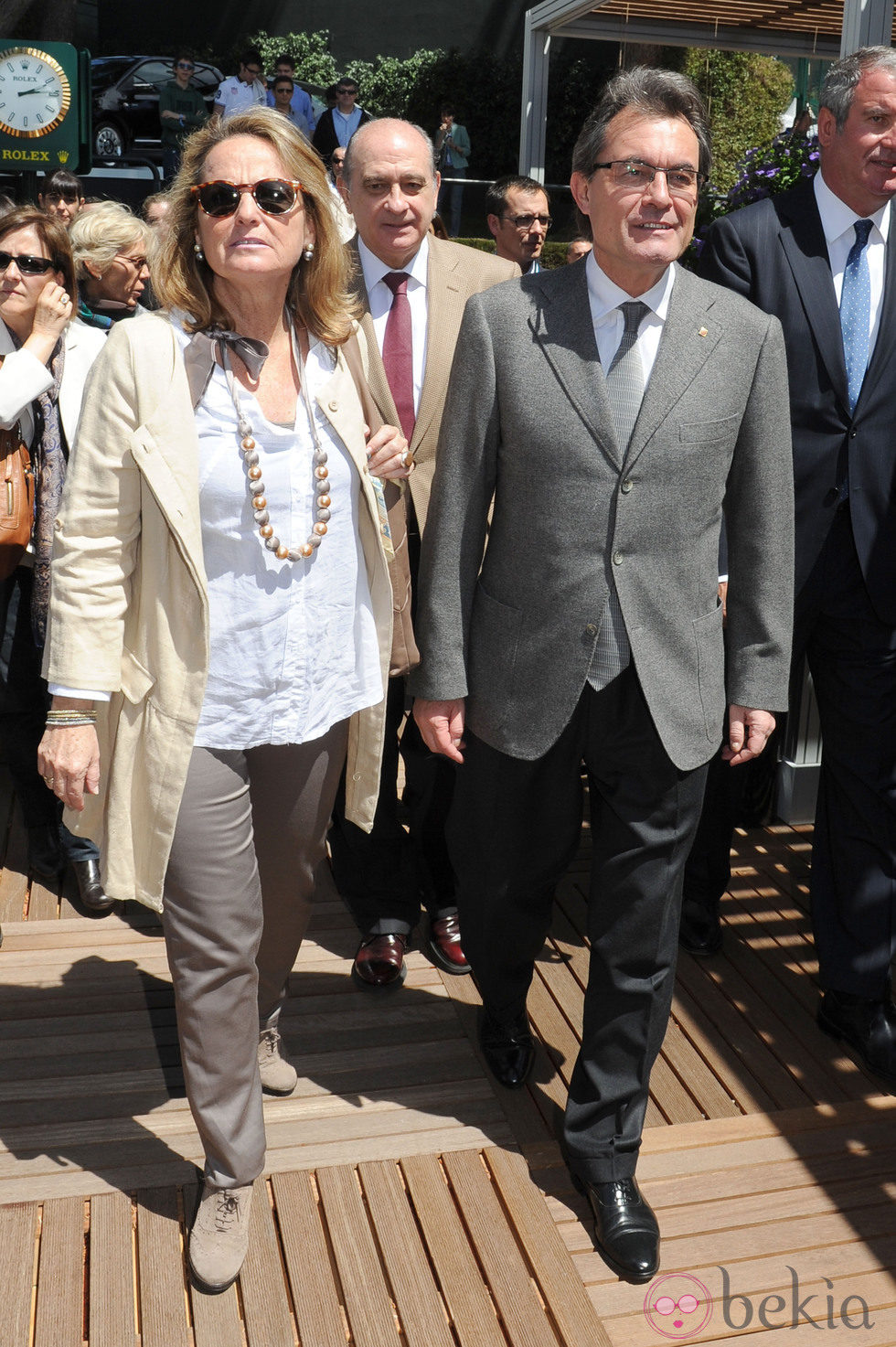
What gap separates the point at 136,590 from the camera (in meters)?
2.22

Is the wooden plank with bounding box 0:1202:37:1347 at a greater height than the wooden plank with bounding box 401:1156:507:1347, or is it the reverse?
the wooden plank with bounding box 0:1202:37:1347

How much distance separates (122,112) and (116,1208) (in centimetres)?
1801

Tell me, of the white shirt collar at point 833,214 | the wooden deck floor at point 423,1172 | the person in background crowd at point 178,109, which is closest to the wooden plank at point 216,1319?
the wooden deck floor at point 423,1172

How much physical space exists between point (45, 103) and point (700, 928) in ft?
19.4

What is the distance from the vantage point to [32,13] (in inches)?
694

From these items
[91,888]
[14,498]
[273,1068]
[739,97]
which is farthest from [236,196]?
[739,97]

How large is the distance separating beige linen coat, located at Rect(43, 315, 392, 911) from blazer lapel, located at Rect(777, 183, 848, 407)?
4.01ft

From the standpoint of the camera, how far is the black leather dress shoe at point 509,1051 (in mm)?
2889

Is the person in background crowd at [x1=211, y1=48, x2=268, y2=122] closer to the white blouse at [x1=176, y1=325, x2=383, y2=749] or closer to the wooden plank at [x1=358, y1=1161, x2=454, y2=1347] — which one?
the white blouse at [x1=176, y1=325, x2=383, y2=749]

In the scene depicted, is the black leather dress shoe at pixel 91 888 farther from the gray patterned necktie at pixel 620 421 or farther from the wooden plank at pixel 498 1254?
the gray patterned necktie at pixel 620 421

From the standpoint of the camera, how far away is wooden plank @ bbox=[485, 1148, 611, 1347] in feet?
7.41

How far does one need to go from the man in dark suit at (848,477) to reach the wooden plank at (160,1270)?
1599 mm

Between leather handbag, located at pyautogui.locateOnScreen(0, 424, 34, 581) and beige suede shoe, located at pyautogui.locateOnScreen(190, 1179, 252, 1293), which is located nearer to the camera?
beige suede shoe, located at pyautogui.locateOnScreen(190, 1179, 252, 1293)

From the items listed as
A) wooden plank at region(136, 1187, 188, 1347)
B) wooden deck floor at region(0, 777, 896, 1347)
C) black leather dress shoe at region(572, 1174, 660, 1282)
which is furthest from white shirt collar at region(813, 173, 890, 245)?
wooden plank at region(136, 1187, 188, 1347)
